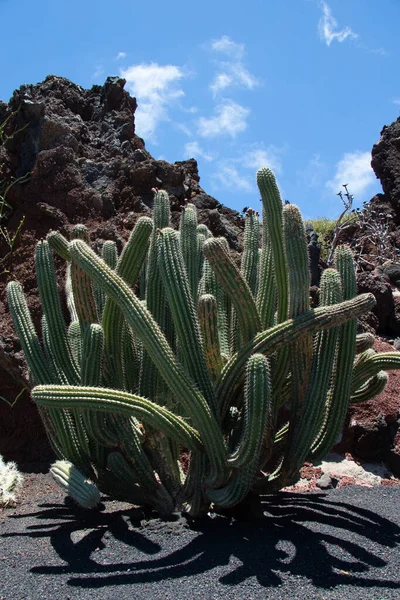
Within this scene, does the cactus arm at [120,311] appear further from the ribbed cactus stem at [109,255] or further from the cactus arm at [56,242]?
the cactus arm at [56,242]

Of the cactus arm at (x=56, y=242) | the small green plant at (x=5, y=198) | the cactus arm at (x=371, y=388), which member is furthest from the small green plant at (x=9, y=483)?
the cactus arm at (x=371, y=388)

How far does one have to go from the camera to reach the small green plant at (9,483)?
514 centimetres

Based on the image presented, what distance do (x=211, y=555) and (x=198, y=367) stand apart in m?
1.09

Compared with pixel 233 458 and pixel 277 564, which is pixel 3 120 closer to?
pixel 233 458

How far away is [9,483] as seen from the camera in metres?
5.25

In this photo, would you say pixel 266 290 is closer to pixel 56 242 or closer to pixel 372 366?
pixel 372 366

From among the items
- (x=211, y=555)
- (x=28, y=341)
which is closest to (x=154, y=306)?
(x=28, y=341)

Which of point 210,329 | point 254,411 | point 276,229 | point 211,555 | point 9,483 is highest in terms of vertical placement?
point 276,229

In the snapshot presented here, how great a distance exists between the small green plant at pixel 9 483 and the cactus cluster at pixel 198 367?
0.89 m

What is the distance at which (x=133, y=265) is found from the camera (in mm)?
4652

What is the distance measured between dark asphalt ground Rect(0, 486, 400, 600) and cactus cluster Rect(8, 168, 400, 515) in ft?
0.86

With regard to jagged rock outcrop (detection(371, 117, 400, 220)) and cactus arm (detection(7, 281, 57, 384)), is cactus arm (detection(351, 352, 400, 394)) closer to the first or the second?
cactus arm (detection(7, 281, 57, 384))

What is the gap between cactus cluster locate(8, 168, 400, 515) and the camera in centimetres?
380

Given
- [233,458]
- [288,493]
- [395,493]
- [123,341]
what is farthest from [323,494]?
[123,341]
